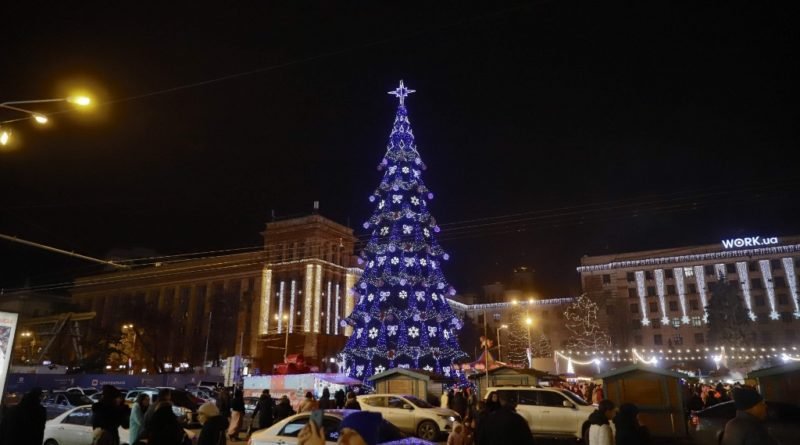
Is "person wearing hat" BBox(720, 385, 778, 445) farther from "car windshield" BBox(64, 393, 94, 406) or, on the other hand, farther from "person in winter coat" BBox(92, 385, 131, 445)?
"car windshield" BBox(64, 393, 94, 406)

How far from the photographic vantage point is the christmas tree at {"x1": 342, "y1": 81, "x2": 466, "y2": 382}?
113 ft

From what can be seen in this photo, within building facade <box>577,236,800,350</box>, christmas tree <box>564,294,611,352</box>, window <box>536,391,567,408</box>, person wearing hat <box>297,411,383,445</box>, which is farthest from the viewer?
building facade <box>577,236,800,350</box>

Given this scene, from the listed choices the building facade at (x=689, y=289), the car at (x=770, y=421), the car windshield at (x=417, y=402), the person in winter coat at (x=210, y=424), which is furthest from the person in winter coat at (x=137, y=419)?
the building facade at (x=689, y=289)

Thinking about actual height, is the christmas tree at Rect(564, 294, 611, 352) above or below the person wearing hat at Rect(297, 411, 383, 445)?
above

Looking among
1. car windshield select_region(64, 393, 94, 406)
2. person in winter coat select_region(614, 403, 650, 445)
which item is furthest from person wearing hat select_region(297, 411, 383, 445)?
car windshield select_region(64, 393, 94, 406)

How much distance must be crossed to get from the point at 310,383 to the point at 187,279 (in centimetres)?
6087

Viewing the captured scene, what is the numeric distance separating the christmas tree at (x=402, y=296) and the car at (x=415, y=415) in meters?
15.1

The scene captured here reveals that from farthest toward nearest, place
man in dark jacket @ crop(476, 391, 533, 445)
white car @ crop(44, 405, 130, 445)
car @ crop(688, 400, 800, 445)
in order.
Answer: white car @ crop(44, 405, 130, 445) → car @ crop(688, 400, 800, 445) → man in dark jacket @ crop(476, 391, 533, 445)

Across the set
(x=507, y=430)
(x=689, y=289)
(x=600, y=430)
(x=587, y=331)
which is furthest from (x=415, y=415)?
(x=689, y=289)

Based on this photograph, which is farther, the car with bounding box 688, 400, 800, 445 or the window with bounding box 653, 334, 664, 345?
the window with bounding box 653, 334, 664, 345

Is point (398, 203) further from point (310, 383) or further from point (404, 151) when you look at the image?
point (310, 383)

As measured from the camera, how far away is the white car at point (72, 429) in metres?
13.8

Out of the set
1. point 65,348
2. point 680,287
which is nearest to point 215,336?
point 65,348

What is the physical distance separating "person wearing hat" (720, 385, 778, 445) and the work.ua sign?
8051 centimetres
